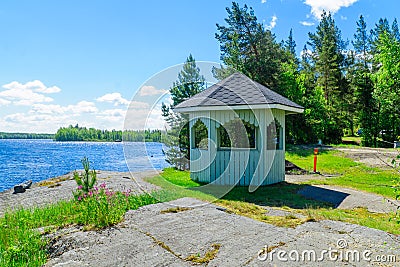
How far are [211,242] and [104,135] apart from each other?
23387 millimetres

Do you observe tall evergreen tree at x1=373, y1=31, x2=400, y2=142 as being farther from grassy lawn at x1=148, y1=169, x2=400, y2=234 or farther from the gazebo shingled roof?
grassy lawn at x1=148, y1=169, x2=400, y2=234

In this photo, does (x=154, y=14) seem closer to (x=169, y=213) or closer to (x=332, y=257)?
(x=169, y=213)

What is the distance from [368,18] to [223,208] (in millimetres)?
34066

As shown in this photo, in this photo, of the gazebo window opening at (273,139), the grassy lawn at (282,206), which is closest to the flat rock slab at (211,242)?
the grassy lawn at (282,206)

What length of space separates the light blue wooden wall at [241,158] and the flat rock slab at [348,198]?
1056 mm

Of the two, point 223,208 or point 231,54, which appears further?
point 231,54

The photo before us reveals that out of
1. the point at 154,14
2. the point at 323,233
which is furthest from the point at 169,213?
the point at 154,14

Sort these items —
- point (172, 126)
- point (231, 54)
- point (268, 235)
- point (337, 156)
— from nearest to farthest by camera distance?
1. point (268, 235)
2. point (172, 126)
3. point (337, 156)
4. point (231, 54)

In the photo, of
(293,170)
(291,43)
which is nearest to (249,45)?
(293,170)

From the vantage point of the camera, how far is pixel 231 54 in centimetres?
2019

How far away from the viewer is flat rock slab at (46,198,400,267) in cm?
279

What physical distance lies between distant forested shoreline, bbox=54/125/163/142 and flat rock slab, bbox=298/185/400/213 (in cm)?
398

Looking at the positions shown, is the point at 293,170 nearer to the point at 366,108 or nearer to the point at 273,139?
the point at 273,139

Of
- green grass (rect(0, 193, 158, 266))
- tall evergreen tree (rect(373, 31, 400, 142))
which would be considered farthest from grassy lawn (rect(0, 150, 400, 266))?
tall evergreen tree (rect(373, 31, 400, 142))
